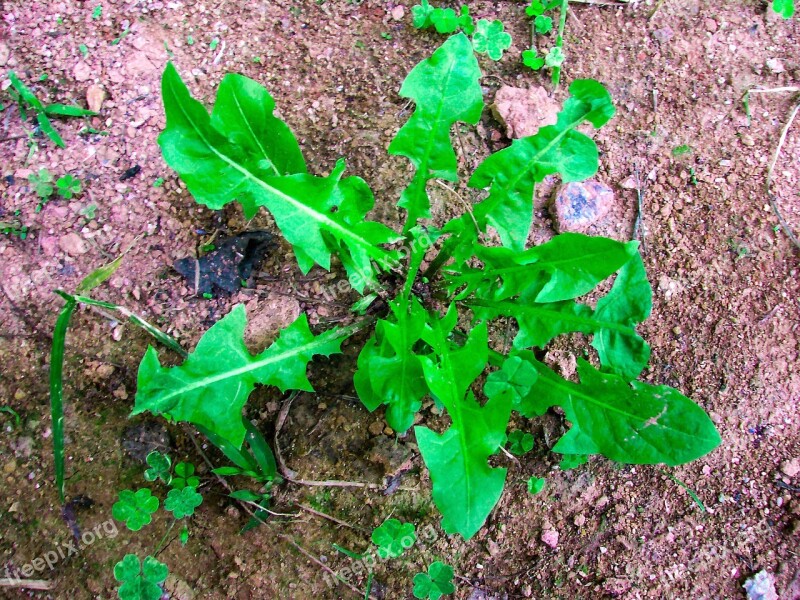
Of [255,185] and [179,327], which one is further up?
[255,185]

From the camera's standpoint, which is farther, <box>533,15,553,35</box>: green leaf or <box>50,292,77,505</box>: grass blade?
<box>533,15,553,35</box>: green leaf

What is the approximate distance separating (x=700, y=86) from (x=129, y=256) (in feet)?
7.44

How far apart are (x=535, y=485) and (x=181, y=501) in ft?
3.79

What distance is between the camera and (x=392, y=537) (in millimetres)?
1965

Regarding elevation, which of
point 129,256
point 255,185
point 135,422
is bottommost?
point 135,422

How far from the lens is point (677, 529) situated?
2084 millimetres

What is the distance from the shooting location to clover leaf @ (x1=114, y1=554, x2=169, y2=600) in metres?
1.84

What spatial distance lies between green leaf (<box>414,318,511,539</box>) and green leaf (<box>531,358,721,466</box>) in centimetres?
25

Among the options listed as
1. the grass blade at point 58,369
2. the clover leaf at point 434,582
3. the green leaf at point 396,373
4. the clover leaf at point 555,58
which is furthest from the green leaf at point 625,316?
the grass blade at point 58,369

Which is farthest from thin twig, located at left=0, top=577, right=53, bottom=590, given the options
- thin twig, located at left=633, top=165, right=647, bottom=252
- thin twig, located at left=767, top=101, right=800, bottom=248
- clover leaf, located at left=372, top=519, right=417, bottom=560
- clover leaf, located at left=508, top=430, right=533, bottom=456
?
thin twig, located at left=767, top=101, right=800, bottom=248

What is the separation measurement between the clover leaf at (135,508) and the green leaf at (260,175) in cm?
87

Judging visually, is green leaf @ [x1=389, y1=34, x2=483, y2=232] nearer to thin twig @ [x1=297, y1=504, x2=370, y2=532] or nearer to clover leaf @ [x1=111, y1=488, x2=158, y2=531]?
thin twig @ [x1=297, y1=504, x2=370, y2=532]

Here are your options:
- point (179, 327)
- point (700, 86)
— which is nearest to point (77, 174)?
point (179, 327)

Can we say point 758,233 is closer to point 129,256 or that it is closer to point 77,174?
point 129,256
